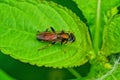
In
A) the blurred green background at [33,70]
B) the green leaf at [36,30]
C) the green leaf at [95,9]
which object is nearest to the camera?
the green leaf at [36,30]

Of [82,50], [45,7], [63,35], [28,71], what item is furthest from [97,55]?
[28,71]

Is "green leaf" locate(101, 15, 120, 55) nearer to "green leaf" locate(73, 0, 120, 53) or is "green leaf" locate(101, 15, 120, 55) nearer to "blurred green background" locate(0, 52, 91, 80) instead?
"green leaf" locate(73, 0, 120, 53)

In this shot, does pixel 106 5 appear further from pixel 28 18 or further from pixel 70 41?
pixel 28 18

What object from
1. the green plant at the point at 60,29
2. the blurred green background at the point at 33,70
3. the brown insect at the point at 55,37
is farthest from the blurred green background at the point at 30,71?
the green plant at the point at 60,29

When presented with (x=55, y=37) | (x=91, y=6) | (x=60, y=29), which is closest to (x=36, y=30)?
(x=60, y=29)

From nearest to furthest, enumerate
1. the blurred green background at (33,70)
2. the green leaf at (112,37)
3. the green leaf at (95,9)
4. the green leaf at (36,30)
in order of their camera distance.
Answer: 1. the green leaf at (36,30)
2. the green leaf at (112,37)
3. the green leaf at (95,9)
4. the blurred green background at (33,70)

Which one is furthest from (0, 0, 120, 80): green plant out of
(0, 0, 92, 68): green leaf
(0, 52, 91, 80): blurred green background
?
(0, 52, 91, 80): blurred green background

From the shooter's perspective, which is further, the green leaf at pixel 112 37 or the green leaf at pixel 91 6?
the green leaf at pixel 91 6

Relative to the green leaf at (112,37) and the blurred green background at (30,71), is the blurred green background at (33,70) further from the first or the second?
the green leaf at (112,37)
